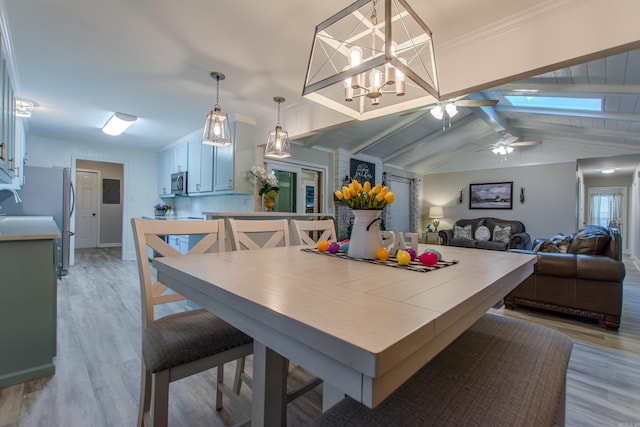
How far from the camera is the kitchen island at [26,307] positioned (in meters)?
1.71

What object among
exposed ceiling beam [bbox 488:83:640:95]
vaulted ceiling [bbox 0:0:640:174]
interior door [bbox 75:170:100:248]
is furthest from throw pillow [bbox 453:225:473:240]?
interior door [bbox 75:170:100:248]

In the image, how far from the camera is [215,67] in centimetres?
251

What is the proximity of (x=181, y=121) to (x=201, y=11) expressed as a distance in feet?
8.56

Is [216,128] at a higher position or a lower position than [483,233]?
higher

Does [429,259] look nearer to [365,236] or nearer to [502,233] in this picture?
[365,236]

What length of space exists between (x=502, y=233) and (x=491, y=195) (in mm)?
1200

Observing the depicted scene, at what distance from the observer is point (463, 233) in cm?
677

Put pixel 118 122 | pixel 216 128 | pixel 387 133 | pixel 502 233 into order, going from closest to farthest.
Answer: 1. pixel 216 128
2. pixel 118 122
3. pixel 387 133
4. pixel 502 233

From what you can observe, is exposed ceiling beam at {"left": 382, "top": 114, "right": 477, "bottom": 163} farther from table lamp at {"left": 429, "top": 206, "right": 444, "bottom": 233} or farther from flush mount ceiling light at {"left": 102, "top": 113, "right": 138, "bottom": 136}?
flush mount ceiling light at {"left": 102, "top": 113, "right": 138, "bottom": 136}

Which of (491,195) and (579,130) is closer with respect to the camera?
(579,130)

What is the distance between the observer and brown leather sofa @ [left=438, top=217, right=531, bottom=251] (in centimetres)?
603

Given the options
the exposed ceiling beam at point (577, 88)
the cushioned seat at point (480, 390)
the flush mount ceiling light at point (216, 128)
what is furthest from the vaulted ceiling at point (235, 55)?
the cushioned seat at point (480, 390)

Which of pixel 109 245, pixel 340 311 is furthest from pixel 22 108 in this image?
pixel 109 245

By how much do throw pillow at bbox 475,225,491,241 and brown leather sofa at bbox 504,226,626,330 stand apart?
351 cm
